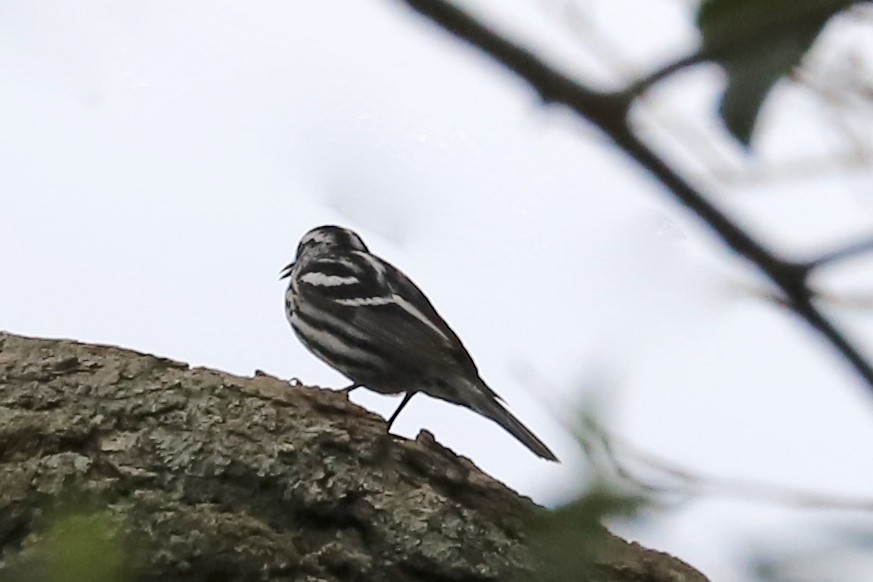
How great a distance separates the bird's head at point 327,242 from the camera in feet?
13.2

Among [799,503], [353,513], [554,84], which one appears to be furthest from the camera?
[353,513]

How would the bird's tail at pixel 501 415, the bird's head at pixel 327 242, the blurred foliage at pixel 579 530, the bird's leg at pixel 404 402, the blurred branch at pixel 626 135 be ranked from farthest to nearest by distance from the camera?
the bird's head at pixel 327 242
the bird's leg at pixel 404 402
the bird's tail at pixel 501 415
the blurred foliage at pixel 579 530
the blurred branch at pixel 626 135

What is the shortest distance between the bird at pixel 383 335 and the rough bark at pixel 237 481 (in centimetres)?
24

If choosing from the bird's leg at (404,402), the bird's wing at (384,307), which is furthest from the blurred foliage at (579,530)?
the bird's wing at (384,307)

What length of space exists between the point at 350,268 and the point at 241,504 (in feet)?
4.11

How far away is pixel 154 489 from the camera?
94.5 inches

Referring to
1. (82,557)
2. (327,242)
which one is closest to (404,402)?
(327,242)

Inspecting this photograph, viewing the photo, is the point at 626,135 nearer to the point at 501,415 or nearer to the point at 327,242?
the point at 501,415

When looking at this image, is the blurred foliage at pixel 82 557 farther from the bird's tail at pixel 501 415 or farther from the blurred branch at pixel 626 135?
the bird's tail at pixel 501 415

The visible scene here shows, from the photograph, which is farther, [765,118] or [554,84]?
[765,118]

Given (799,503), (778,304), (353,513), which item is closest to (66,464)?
(353,513)

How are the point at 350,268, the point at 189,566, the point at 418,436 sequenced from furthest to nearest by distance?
the point at 350,268 < the point at 418,436 < the point at 189,566

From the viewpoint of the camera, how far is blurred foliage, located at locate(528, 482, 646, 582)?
597mm

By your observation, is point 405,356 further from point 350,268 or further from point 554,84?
point 554,84
